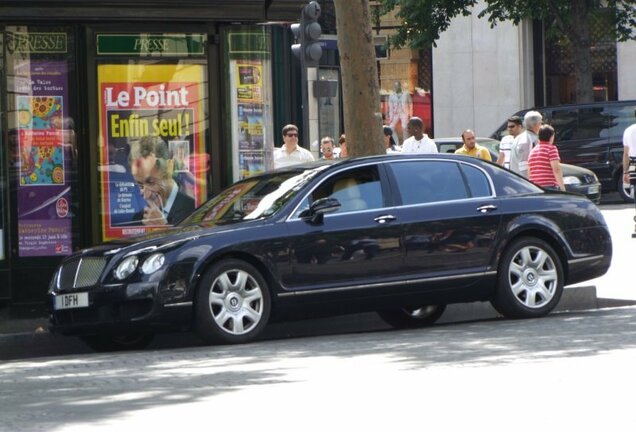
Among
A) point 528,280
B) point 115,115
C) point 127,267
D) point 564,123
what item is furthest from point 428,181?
point 564,123

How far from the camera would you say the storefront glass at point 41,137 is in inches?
598

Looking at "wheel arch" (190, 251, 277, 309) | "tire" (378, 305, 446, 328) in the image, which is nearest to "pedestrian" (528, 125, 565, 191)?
"tire" (378, 305, 446, 328)

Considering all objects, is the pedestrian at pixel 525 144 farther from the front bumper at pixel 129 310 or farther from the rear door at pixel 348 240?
the front bumper at pixel 129 310

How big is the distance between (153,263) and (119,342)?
1.23 m

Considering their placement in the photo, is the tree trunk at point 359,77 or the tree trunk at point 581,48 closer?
the tree trunk at point 359,77

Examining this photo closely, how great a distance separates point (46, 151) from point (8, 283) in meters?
1.25

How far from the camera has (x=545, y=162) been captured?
57.8ft

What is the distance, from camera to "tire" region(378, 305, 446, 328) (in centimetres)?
1405

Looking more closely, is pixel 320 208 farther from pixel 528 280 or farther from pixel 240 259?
pixel 528 280

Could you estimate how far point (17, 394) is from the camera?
962 centimetres

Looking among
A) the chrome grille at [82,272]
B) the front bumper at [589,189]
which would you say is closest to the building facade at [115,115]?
the chrome grille at [82,272]

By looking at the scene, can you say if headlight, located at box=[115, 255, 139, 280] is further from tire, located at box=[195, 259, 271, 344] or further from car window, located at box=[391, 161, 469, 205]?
car window, located at box=[391, 161, 469, 205]

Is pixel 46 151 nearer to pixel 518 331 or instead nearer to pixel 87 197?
pixel 87 197

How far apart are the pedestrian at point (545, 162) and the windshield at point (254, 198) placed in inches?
189
